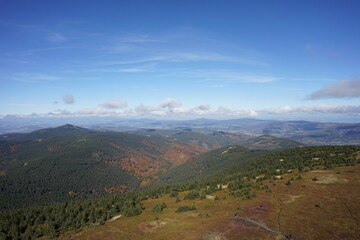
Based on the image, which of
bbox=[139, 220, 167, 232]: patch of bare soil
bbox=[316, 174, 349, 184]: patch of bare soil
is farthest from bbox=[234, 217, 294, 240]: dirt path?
bbox=[316, 174, 349, 184]: patch of bare soil

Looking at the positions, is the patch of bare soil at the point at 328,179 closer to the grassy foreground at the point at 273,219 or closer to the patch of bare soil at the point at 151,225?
the grassy foreground at the point at 273,219

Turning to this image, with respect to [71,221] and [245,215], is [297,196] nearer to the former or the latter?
[245,215]

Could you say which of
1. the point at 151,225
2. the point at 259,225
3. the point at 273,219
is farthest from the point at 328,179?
the point at 151,225

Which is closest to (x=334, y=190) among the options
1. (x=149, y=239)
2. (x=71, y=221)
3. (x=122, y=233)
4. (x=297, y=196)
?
(x=297, y=196)

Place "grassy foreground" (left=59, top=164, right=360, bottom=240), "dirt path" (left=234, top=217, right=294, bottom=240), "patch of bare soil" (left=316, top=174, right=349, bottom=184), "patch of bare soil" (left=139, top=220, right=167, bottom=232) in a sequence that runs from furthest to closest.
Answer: "patch of bare soil" (left=316, top=174, right=349, bottom=184), "patch of bare soil" (left=139, top=220, right=167, bottom=232), "grassy foreground" (left=59, top=164, right=360, bottom=240), "dirt path" (left=234, top=217, right=294, bottom=240)

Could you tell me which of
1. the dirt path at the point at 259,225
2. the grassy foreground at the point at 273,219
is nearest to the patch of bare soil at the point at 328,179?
the grassy foreground at the point at 273,219

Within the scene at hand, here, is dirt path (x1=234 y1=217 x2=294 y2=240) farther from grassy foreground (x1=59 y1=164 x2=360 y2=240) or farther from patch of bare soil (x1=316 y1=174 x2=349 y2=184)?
patch of bare soil (x1=316 y1=174 x2=349 y2=184)

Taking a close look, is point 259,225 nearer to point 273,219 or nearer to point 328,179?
point 273,219
